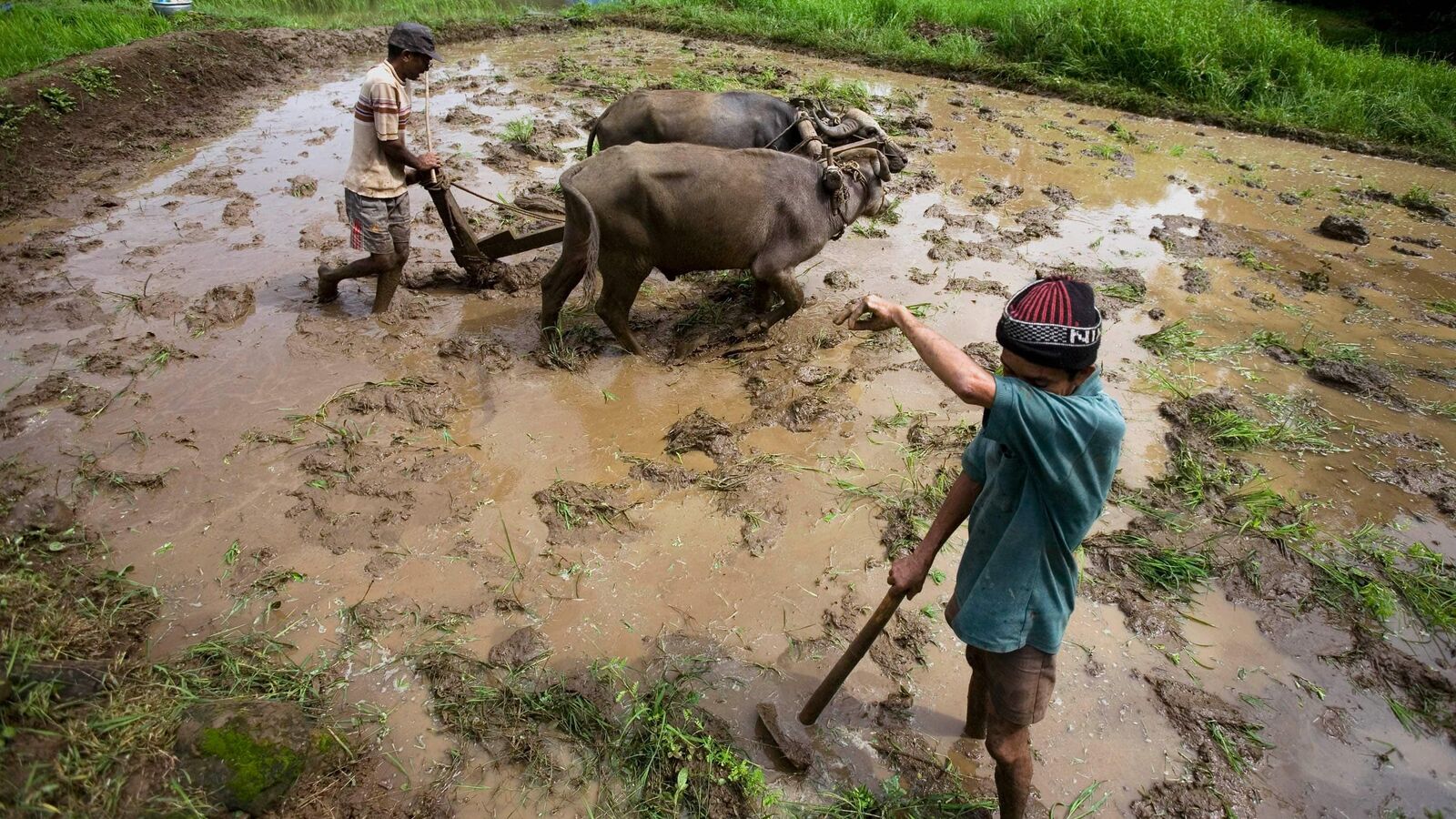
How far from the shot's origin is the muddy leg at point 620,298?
471 centimetres

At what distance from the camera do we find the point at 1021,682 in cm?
215

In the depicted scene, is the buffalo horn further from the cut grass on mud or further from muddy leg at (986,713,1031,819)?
muddy leg at (986,713,1031,819)

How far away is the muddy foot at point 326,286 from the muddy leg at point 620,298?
1.99 m

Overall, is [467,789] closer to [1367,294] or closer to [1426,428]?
[1426,428]

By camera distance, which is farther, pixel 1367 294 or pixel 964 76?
pixel 964 76

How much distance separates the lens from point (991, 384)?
1.74 metres

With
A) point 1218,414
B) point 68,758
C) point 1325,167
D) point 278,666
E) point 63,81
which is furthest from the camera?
point 1325,167

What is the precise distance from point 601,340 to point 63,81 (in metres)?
7.32

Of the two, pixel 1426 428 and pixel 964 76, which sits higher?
pixel 964 76

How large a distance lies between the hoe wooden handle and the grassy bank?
1065 centimetres

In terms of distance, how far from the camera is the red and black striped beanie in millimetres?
1780

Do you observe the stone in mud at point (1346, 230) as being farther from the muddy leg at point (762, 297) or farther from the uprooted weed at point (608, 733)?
the uprooted weed at point (608, 733)

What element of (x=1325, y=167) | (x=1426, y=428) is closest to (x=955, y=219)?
(x=1426, y=428)

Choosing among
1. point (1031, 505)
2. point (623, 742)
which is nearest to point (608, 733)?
point (623, 742)
